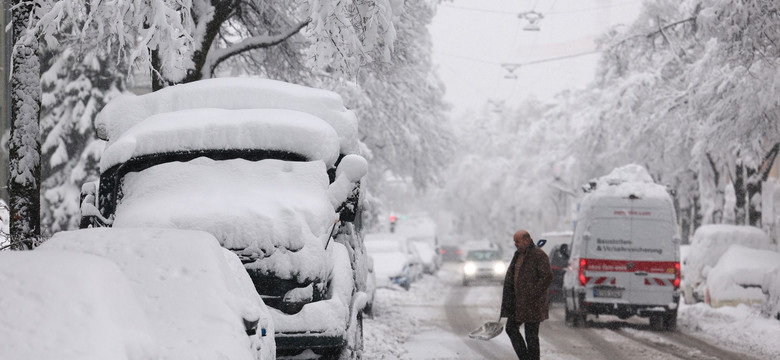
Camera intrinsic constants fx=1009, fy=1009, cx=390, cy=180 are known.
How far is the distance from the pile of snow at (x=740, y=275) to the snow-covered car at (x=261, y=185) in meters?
10.5

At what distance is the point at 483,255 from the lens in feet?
138

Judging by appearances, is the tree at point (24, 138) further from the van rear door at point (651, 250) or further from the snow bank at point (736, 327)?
the van rear door at point (651, 250)

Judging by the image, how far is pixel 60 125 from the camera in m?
29.8

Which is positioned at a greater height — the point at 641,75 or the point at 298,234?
the point at 641,75

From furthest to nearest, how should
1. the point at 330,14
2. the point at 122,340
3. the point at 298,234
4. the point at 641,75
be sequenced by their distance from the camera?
the point at 641,75 < the point at 330,14 < the point at 298,234 < the point at 122,340

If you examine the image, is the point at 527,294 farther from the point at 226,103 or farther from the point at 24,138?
the point at 24,138

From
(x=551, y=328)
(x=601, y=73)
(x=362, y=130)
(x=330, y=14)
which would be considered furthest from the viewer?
(x=601, y=73)

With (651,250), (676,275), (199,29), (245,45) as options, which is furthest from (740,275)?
(199,29)

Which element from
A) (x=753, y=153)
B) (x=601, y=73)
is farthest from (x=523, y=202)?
(x=753, y=153)

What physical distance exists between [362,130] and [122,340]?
24.0 meters

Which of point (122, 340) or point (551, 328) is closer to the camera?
point (122, 340)

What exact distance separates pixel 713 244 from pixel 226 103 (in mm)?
13905

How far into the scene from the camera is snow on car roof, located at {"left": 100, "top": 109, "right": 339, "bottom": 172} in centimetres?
954

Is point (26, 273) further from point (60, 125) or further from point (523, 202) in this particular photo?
point (523, 202)
